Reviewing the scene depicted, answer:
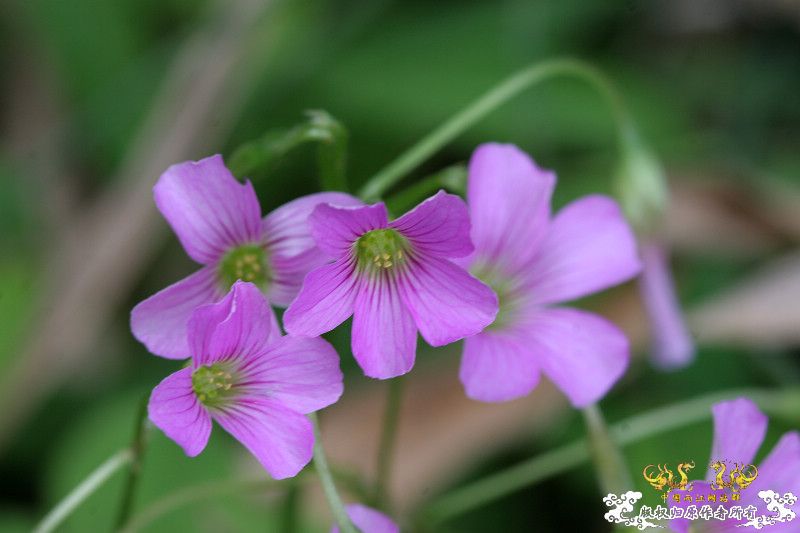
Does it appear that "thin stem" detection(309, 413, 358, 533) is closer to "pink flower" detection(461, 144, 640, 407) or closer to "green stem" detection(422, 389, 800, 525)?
"pink flower" detection(461, 144, 640, 407)

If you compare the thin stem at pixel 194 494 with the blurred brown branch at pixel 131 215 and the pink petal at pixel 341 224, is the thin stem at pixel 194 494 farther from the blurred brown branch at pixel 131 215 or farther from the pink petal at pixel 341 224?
the blurred brown branch at pixel 131 215

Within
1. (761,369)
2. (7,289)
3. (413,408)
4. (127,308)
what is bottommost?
(761,369)

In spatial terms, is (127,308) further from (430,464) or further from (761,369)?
(761,369)

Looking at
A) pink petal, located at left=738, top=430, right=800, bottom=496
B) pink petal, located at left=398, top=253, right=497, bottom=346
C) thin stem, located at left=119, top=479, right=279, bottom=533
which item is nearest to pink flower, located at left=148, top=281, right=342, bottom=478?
pink petal, located at left=398, top=253, right=497, bottom=346

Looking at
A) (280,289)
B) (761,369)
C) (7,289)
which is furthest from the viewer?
(7,289)

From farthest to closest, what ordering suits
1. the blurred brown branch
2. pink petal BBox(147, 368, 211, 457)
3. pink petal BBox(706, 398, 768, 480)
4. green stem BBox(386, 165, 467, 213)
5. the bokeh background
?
the blurred brown branch, the bokeh background, green stem BBox(386, 165, 467, 213), pink petal BBox(706, 398, 768, 480), pink petal BBox(147, 368, 211, 457)

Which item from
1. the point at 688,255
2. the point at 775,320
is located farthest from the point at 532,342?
the point at 688,255

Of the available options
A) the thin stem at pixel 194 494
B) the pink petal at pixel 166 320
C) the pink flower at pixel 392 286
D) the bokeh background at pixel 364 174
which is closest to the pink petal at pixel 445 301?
the pink flower at pixel 392 286
